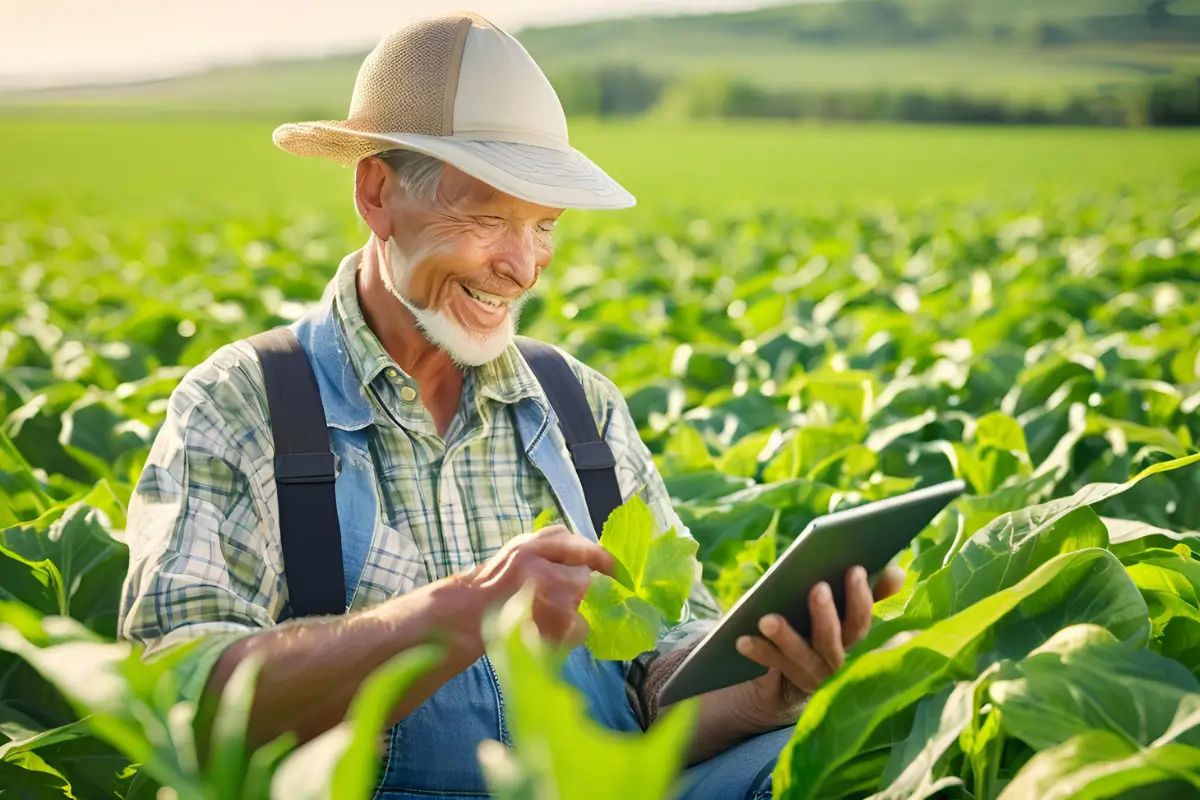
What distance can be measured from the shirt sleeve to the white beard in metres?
0.36

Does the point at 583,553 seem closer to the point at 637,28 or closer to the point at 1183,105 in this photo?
the point at 1183,105

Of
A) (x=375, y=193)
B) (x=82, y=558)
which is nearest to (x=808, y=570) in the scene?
(x=375, y=193)

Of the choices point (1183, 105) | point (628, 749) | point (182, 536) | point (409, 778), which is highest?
point (628, 749)

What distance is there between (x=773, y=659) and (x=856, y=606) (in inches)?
6.4

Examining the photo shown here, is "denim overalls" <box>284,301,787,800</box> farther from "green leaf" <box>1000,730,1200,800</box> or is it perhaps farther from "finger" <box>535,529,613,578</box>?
"green leaf" <box>1000,730,1200,800</box>

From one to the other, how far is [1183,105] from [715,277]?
54.3 metres

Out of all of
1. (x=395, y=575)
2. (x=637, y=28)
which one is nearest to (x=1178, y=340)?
(x=395, y=575)

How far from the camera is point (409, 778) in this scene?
231 centimetres

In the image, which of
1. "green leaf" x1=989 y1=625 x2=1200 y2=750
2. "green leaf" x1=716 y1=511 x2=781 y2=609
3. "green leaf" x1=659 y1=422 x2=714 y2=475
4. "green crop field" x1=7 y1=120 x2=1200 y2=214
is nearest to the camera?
"green leaf" x1=989 y1=625 x2=1200 y2=750

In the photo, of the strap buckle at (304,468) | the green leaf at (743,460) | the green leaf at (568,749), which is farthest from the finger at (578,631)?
the green leaf at (743,460)

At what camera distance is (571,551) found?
1.91m

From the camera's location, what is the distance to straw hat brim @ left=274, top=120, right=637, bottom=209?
95.0 inches

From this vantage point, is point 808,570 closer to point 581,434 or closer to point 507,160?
point 581,434

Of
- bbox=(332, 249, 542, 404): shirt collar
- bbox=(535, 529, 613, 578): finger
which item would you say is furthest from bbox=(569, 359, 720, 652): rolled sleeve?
bbox=(535, 529, 613, 578): finger
